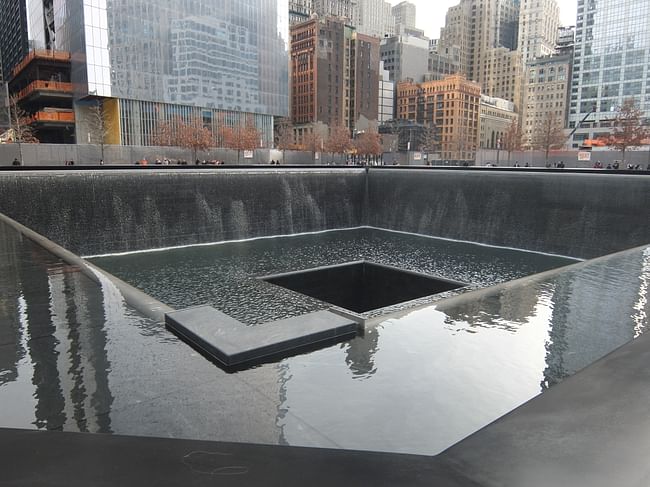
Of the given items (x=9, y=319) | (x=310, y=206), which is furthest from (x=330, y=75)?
(x=9, y=319)

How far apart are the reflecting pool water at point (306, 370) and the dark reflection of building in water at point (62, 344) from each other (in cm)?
1

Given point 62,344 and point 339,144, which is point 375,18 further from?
point 62,344

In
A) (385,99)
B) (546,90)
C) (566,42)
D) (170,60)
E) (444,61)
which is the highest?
(566,42)

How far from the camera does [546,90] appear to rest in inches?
4099

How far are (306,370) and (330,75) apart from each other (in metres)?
91.1

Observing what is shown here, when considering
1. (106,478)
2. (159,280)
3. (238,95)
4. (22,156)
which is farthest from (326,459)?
(238,95)

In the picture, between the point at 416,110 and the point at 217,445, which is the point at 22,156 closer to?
the point at 217,445

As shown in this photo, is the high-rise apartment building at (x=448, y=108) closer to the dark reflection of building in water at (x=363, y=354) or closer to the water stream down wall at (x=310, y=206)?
the water stream down wall at (x=310, y=206)

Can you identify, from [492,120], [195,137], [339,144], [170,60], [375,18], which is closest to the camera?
[195,137]

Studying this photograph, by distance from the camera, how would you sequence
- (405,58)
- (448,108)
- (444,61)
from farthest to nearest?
(444,61), (405,58), (448,108)

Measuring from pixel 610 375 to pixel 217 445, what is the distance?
89.9 inches

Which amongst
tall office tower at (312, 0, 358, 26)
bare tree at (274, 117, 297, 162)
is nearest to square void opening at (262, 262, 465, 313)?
bare tree at (274, 117, 297, 162)

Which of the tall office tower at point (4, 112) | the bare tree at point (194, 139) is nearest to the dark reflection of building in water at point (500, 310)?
the bare tree at point (194, 139)

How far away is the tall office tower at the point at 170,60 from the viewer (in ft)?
141
